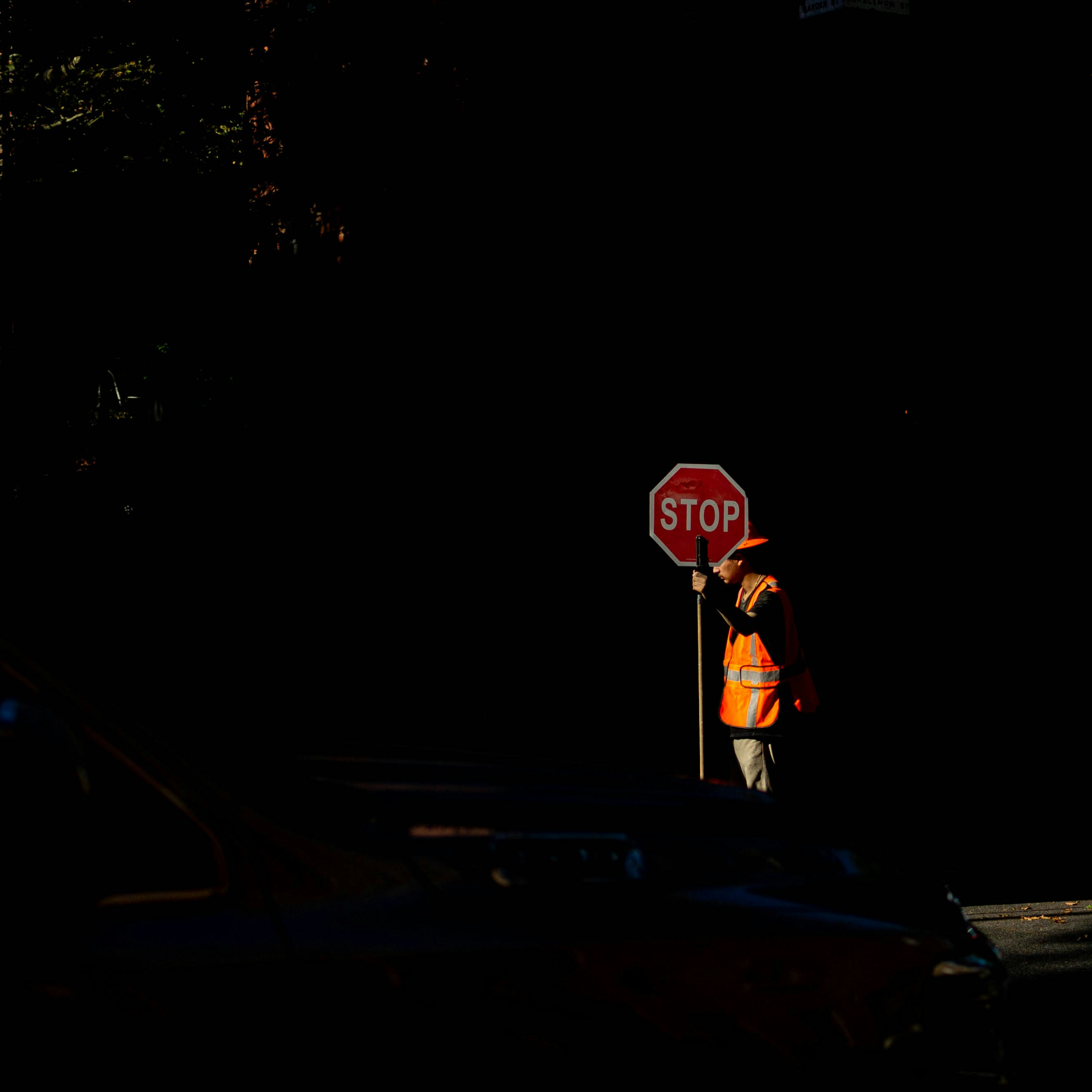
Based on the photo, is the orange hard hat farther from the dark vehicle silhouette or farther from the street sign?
the dark vehicle silhouette

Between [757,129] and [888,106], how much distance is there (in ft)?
4.63

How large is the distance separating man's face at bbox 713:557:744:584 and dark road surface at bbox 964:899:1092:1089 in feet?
7.58

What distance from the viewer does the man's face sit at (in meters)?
9.00

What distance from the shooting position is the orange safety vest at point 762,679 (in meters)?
8.53

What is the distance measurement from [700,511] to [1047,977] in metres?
4.96

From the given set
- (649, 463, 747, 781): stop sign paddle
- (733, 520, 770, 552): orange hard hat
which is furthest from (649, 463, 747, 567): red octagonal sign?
(733, 520, 770, 552): orange hard hat

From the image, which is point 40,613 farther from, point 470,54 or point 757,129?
point 757,129

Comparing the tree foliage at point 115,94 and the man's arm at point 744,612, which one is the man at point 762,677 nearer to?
the man's arm at point 744,612

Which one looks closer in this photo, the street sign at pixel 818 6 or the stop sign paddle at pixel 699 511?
the stop sign paddle at pixel 699 511

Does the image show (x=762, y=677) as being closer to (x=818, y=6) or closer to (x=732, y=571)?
(x=732, y=571)

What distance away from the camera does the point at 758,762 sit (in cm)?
857

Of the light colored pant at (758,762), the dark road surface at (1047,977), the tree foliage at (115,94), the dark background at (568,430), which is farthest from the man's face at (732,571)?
the tree foliage at (115,94)

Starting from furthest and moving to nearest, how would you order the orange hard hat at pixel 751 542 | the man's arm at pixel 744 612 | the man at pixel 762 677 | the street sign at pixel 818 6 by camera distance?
the street sign at pixel 818 6 < the orange hard hat at pixel 751 542 < the man at pixel 762 677 < the man's arm at pixel 744 612

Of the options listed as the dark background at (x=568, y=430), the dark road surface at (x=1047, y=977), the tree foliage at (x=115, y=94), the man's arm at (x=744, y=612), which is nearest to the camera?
the dark road surface at (x=1047, y=977)
